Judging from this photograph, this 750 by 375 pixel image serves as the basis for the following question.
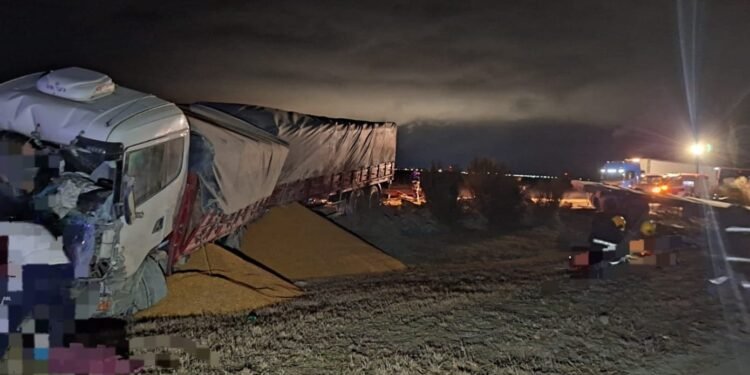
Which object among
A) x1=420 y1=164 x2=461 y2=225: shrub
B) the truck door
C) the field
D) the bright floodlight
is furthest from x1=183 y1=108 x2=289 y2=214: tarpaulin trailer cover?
the bright floodlight

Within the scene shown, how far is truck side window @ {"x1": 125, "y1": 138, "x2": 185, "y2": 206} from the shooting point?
773 centimetres

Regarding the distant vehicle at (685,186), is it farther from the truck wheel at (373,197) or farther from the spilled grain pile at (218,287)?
the spilled grain pile at (218,287)

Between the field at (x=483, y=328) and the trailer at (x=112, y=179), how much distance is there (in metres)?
0.86

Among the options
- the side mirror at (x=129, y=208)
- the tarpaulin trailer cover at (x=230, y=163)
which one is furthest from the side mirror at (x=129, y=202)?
the tarpaulin trailer cover at (x=230, y=163)

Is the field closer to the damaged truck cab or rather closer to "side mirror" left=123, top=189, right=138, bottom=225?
the damaged truck cab

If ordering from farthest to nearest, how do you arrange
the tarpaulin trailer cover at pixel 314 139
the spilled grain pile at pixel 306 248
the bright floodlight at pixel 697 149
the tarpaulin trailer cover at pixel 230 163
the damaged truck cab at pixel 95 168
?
the bright floodlight at pixel 697 149 < the tarpaulin trailer cover at pixel 314 139 < the spilled grain pile at pixel 306 248 < the tarpaulin trailer cover at pixel 230 163 < the damaged truck cab at pixel 95 168

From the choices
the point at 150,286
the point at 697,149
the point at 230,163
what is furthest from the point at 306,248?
the point at 697,149

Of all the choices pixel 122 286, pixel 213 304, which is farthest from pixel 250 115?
pixel 122 286

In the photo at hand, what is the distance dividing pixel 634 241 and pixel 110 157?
33.5ft

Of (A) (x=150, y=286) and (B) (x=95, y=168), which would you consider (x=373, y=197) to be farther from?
(B) (x=95, y=168)

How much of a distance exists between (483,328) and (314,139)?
32.5ft

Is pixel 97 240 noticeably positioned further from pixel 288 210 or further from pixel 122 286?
pixel 288 210

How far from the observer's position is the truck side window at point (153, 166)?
7.73 meters

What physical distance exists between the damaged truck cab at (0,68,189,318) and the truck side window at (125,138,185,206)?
1 cm
